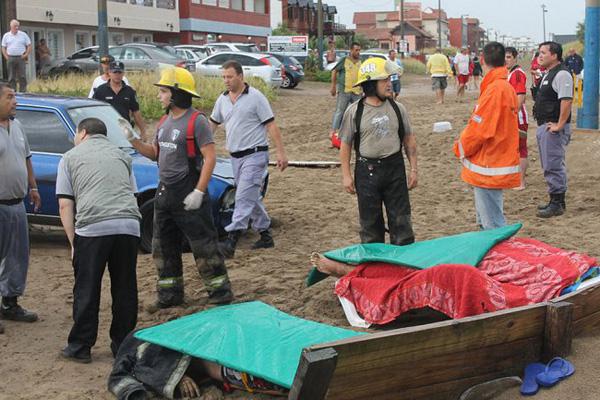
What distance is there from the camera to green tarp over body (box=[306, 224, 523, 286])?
5742 millimetres

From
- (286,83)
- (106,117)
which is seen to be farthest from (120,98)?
(286,83)

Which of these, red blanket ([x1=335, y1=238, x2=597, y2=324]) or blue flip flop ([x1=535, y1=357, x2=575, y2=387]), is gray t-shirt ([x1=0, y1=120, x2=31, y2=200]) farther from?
blue flip flop ([x1=535, y1=357, x2=575, y2=387])

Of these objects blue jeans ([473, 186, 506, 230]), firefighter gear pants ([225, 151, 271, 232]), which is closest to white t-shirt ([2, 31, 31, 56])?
firefighter gear pants ([225, 151, 271, 232])

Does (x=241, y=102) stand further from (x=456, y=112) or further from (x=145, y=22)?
(x=145, y=22)

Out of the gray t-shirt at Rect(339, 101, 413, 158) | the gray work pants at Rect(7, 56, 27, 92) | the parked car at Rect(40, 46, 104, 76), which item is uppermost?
the parked car at Rect(40, 46, 104, 76)

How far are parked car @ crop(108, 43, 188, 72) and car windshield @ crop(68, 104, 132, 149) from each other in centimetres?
1878

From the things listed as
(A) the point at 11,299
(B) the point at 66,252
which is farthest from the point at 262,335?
(B) the point at 66,252

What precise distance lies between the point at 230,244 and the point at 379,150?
222cm

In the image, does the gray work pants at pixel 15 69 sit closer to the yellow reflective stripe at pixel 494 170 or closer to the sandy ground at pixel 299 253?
the sandy ground at pixel 299 253

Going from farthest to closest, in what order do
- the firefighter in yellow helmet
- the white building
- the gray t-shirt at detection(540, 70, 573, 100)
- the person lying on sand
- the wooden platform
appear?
the white building
the gray t-shirt at detection(540, 70, 573, 100)
the firefighter in yellow helmet
the person lying on sand
the wooden platform

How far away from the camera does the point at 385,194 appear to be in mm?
6906

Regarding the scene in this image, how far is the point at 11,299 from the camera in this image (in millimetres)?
6508

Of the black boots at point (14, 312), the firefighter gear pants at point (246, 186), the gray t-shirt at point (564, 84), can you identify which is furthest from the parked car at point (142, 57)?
the black boots at point (14, 312)

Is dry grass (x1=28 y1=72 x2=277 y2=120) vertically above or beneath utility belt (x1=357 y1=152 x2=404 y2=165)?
above
